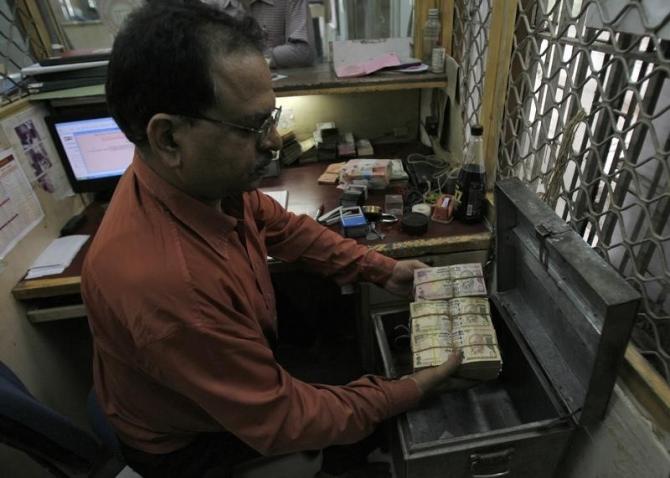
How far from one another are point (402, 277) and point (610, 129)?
0.58 metres

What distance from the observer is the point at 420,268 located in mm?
1090

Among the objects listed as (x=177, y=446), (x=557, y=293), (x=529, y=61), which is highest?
(x=529, y=61)

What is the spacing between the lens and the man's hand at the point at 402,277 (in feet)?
3.68

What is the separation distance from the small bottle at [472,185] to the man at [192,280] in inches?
22.1

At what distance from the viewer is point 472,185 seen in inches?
48.6

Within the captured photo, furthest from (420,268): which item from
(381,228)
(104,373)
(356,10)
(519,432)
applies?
(356,10)

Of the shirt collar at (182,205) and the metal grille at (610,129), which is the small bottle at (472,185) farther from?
the shirt collar at (182,205)

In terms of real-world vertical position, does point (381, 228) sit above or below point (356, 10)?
below

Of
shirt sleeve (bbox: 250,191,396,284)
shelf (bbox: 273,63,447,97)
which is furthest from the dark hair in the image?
shelf (bbox: 273,63,447,97)

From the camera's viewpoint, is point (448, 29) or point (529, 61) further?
point (448, 29)

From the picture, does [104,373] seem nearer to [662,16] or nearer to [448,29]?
[662,16]

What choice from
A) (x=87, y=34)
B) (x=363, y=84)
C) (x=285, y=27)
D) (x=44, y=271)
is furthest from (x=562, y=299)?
(x=87, y=34)

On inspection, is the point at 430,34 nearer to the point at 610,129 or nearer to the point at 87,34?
the point at 610,129

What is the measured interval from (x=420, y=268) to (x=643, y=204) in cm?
51
